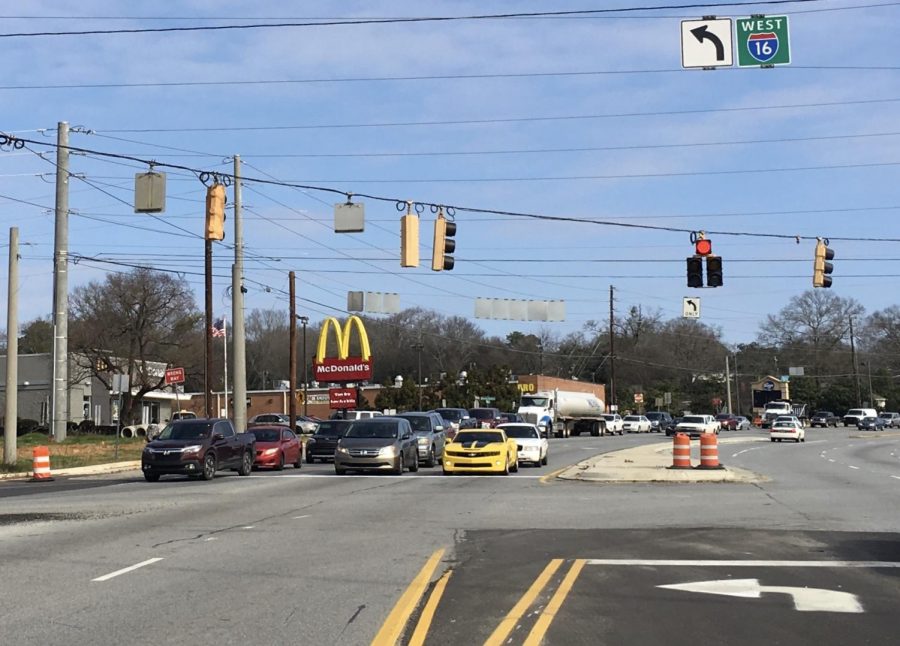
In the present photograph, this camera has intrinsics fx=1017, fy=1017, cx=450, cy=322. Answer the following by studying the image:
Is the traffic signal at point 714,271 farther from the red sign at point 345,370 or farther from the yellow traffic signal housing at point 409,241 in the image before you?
the red sign at point 345,370

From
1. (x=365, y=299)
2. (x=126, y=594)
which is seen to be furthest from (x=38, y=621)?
(x=365, y=299)

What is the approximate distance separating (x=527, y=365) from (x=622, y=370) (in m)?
12.8

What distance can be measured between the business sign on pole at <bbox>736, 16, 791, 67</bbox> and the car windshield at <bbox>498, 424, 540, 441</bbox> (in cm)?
1775

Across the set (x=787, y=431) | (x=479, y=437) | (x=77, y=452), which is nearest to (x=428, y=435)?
(x=479, y=437)

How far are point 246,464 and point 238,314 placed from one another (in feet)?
42.6

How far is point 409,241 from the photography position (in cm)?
2411

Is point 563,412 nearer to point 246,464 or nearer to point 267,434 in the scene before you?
point 267,434

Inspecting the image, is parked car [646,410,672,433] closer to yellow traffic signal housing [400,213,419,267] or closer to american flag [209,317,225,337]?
american flag [209,317,225,337]

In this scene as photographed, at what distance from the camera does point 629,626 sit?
8.11 meters

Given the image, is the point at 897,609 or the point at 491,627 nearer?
the point at 491,627

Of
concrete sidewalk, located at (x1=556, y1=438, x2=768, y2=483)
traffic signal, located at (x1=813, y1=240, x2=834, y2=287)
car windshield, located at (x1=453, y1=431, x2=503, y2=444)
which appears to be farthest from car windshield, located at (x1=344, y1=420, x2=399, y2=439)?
traffic signal, located at (x1=813, y1=240, x2=834, y2=287)

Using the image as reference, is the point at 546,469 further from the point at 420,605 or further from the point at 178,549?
the point at 420,605

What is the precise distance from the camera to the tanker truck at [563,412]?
6359 centimetres

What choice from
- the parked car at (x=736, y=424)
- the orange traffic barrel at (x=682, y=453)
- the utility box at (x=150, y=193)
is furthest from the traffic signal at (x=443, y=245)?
the parked car at (x=736, y=424)
